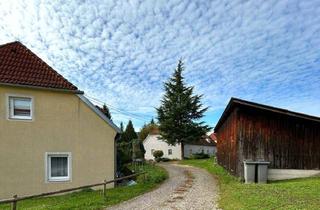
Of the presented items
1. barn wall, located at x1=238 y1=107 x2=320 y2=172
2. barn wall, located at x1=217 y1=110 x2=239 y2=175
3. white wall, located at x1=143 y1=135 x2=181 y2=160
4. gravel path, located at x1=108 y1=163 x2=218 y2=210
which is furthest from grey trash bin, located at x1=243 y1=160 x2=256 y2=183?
white wall, located at x1=143 y1=135 x2=181 y2=160

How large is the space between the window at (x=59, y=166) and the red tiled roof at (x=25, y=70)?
11.1 ft

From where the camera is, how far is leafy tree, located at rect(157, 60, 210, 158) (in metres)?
49.8

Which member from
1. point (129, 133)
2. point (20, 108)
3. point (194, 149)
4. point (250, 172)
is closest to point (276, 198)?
point (250, 172)

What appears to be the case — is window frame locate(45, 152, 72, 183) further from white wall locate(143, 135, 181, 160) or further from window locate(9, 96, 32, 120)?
white wall locate(143, 135, 181, 160)

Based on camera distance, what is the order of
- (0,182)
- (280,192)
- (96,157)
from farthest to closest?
(96,157)
(0,182)
(280,192)

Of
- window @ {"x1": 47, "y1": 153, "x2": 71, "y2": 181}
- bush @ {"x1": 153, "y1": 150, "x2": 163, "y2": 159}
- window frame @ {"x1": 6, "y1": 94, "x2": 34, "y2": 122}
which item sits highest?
window frame @ {"x1": 6, "y1": 94, "x2": 34, "y2": 122}

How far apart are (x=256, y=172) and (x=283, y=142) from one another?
97.9 inches

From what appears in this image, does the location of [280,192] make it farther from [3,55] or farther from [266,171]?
[3,55]

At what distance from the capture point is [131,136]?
56.8 meters

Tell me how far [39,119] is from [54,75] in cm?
255

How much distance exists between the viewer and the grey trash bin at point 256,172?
1778 cm

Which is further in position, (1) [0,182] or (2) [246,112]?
(2) [246,112]

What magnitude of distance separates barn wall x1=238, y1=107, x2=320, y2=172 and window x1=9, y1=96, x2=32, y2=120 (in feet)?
37.5

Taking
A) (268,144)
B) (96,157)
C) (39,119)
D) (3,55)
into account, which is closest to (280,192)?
(268,144)
